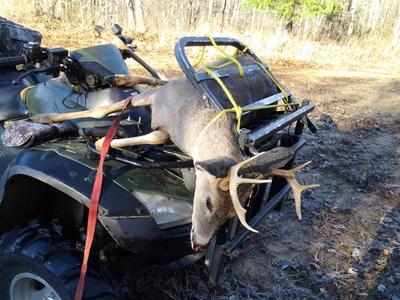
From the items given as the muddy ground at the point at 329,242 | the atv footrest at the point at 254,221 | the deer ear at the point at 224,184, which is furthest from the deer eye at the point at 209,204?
the muddy ground at the point at 329,242

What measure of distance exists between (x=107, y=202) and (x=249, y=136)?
2.53 ft

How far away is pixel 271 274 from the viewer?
3.27 m

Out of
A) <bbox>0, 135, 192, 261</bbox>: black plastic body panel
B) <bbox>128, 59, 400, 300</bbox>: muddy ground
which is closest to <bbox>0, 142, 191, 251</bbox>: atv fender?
<bbox>0, 135, 192, 261</bbox>: black plastic body panel

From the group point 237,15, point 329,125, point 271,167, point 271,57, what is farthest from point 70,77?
point 237,15

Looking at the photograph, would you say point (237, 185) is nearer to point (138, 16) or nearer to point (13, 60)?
point (13, 60)

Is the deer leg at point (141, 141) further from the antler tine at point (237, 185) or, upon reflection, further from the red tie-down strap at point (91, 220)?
the antler tine at point (237, 185)

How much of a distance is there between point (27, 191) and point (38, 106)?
835 mm

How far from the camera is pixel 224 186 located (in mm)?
1947

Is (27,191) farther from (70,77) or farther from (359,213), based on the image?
(359,213)

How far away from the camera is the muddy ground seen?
3059 millimetres

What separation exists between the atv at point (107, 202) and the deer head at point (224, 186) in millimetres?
120

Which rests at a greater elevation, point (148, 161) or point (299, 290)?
point (148, 161)

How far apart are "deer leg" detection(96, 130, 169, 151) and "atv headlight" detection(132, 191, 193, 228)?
33 centimetres

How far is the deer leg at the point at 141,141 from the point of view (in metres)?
2.31
